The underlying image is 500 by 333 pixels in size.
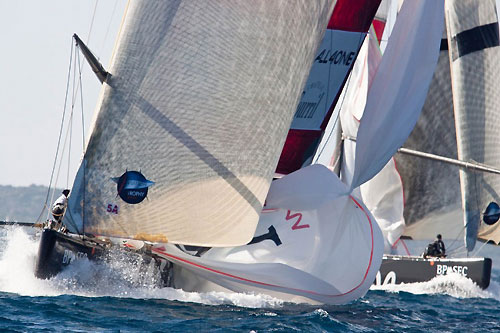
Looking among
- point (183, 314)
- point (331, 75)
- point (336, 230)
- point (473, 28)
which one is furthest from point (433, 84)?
point (183, 314)

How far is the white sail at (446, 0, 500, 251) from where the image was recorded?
17781mm

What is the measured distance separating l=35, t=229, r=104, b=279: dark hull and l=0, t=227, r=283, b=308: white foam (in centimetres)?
8

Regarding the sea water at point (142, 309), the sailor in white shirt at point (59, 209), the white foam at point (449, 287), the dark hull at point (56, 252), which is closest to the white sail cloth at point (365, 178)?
the sea water at point (142, 309)

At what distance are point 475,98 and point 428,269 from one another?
330 cm

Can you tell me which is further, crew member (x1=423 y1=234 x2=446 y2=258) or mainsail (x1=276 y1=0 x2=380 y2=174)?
crew member (x1=423 y1=234 x2=446 y2=258)

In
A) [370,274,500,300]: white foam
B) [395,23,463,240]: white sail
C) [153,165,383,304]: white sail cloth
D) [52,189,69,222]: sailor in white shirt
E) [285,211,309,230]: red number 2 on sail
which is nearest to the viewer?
[52,189,69,222]: sailor in white shirt

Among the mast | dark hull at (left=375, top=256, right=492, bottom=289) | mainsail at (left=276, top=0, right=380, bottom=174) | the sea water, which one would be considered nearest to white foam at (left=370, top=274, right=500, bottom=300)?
dark hull at (left=375, top=256, right=492, bottom=289)

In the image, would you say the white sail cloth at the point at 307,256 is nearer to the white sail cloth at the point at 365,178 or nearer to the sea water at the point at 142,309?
the white sail cloth at the point at 365,178

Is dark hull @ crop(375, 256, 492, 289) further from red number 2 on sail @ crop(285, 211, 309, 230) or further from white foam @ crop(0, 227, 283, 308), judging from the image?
white foam @ crop(0, 227, 283, 308)

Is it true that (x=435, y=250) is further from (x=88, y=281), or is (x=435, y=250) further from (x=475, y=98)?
(x=88, y=281)

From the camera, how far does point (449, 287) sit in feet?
58.4

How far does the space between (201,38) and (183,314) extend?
314cm

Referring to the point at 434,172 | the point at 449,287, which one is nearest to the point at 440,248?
the point at 449,287

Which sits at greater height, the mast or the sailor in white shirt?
the mast
